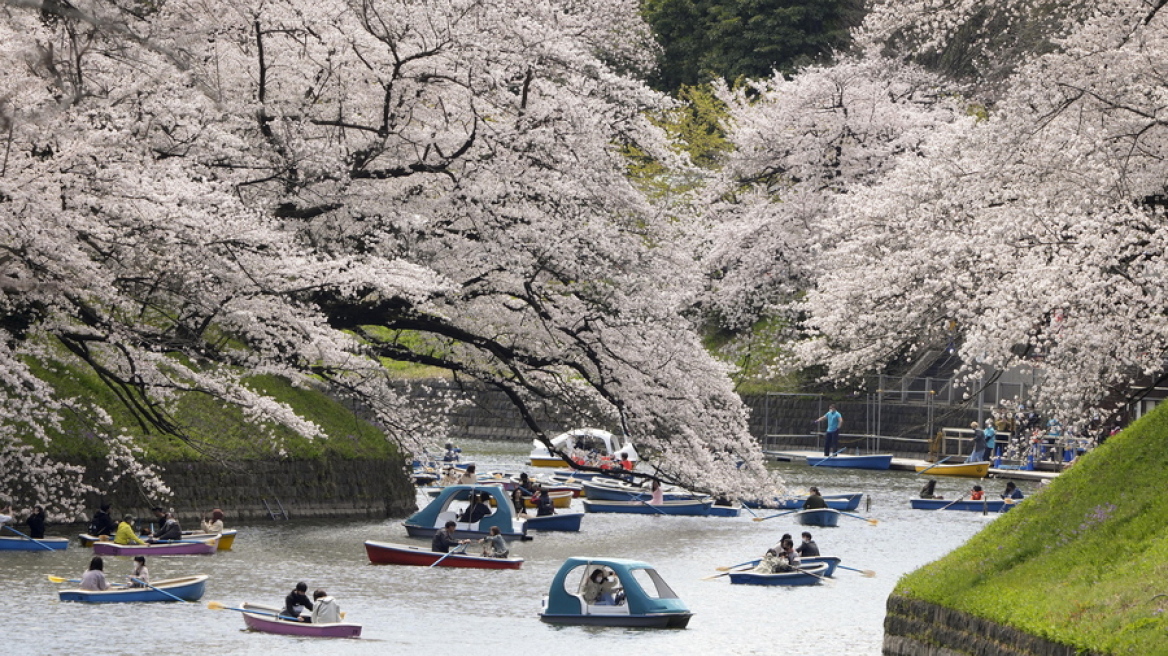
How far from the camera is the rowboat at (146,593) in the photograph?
21.3 meters

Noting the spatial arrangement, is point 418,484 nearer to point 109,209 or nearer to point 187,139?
point 187,139

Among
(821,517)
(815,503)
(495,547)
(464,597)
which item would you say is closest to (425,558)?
(495,547)

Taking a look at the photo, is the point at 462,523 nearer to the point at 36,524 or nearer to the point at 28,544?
the point at 36,524

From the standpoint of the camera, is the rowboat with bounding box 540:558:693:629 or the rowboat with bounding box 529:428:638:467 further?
the rowboat with bounding box 529:428:638:467

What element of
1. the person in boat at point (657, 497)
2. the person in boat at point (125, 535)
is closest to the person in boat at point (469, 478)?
the person in boat at point (657, 497)

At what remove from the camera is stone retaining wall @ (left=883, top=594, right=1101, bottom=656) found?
14.0m

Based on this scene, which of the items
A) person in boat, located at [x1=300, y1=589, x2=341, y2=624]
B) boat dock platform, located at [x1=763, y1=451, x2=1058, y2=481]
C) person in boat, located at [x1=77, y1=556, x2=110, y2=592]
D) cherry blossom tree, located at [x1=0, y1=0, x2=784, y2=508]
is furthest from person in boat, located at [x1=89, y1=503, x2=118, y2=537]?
boat dock platform, located at [x1=763, y1=451, x2=1058, y2=481]

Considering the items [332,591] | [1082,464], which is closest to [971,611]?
[1082,464]

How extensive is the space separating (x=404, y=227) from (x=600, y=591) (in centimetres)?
835

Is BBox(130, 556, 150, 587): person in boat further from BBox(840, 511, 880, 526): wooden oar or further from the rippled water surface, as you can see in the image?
BBox(840, 511, 880, 526): wooden oar

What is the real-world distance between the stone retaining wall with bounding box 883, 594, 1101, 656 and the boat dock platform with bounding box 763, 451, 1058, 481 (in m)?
28.0

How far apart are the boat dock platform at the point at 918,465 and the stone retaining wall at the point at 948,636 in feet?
91.9

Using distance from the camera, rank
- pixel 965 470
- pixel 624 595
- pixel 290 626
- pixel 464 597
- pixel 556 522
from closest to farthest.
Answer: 1. pixel 290 626
2. pixel 624 595
3. pixel 464 597
4. pixel 556 522
5. pixel 965 470

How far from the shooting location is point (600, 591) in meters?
22.8
